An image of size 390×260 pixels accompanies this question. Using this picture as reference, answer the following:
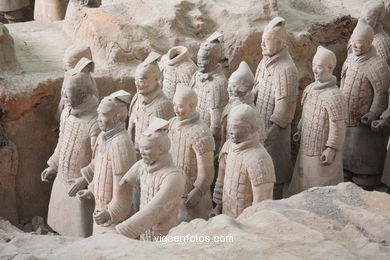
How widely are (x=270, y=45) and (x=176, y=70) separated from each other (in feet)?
2.70

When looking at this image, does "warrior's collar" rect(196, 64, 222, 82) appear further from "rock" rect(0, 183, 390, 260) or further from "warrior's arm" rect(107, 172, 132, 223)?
"rock" rect(0, 183, 390, 260)

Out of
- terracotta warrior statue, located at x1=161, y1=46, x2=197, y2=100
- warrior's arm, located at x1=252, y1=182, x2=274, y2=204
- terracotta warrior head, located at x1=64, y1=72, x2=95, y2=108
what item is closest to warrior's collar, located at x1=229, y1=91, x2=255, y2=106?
terracotta warrior statue, located at x1=161, y1=46, x2=197, y2=100

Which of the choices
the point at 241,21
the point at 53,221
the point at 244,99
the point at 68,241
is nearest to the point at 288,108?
the point at 244,99

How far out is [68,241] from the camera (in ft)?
11.2

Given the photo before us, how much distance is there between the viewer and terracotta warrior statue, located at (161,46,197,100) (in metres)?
6.05

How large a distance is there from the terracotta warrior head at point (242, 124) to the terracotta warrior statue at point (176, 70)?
141cm

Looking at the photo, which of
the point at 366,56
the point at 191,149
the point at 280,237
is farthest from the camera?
the point at 366,56

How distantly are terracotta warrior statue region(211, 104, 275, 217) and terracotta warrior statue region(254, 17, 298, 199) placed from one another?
1141 mm

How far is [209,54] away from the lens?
579 cm

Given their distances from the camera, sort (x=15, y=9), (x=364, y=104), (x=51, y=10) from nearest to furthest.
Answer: (x=364, y=104) < (x=51, y=10) < (x=15, y=9)

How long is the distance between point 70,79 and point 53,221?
1215 mm

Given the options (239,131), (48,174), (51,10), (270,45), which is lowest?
(48,174)

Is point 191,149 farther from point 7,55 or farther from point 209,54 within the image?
point 7,55

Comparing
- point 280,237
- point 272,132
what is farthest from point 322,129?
point 280,237
